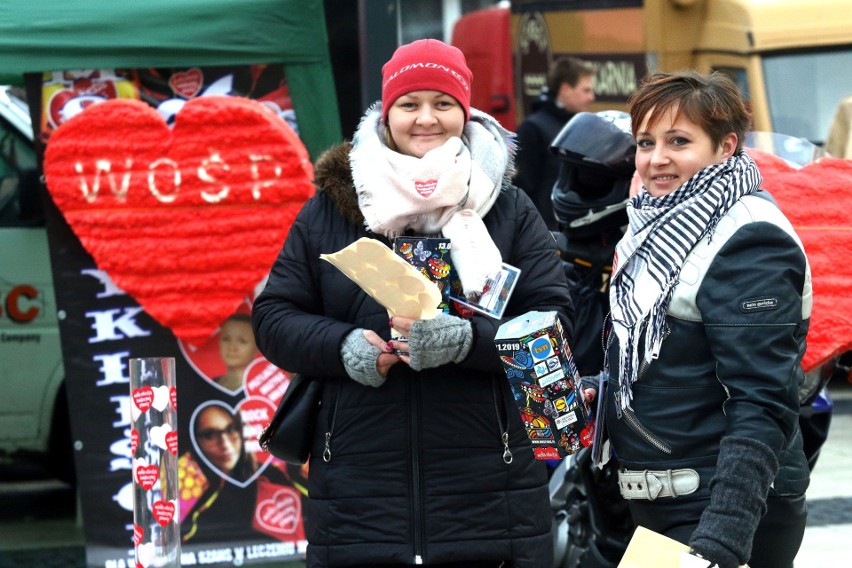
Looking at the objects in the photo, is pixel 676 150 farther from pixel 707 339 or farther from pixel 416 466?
pixel 416 466

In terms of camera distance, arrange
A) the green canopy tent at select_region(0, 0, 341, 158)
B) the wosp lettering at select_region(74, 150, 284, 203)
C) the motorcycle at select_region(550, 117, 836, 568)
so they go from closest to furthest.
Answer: the motorcycle at select_region(550, 117, 836, 568), the green canopy tent at select_region(0, 0, 341, 158), the wosp lettering at select_region(74, 150, 284, 203)

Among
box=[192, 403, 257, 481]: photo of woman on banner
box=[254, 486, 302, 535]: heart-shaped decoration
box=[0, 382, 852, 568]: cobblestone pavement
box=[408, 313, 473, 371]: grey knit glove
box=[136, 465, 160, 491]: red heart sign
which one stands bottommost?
box=[0, 382, 852, 568]: cobblestone pavement

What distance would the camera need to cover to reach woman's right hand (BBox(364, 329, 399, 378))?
306 cm

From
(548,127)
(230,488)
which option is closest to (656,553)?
(230,488)

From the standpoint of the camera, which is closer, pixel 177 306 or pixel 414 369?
pixel 414 369

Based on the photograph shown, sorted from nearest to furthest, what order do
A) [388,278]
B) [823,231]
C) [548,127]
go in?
[388,278]
[823,231]
[548,127]

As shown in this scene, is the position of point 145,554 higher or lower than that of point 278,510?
higher

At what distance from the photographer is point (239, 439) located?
5.42m

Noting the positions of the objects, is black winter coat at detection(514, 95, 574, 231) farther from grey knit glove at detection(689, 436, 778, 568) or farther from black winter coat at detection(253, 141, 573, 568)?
grey knit glove at detection(689, 436, 778, 568)

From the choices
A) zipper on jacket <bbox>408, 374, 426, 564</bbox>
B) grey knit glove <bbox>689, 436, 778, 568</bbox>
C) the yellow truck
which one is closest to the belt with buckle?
grey knit glove <bbox>689, 436, 778, 568</bbox>

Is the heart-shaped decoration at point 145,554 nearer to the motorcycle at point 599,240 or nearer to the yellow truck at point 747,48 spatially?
the motorcycle at point 599,240

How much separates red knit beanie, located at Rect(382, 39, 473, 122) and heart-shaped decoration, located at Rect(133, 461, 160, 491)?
103 cm

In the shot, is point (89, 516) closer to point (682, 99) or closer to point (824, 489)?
point (682, 99)

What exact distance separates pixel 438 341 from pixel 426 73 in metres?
0.68
